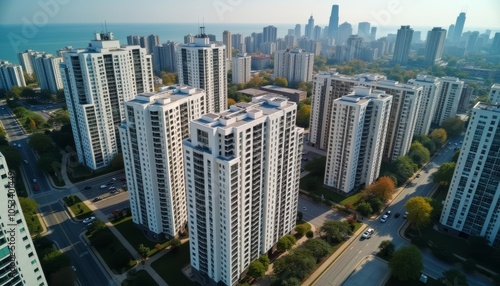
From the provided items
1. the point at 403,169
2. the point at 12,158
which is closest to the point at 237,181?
the point at 403,169

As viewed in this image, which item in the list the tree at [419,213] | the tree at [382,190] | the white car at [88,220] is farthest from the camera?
the tree at [382,190]

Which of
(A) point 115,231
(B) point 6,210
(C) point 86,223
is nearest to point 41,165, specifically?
(C) point 86,223

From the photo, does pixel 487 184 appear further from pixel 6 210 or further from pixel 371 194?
pixel 6 210

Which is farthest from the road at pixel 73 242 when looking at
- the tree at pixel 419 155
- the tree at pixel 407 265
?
the tree at pixel 419 155

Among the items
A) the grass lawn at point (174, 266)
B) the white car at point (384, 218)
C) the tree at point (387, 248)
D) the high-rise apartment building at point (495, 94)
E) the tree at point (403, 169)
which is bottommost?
the grass lawn at point (174, 266)

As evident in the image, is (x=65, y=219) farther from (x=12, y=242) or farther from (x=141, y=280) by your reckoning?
(x=12, y=242)

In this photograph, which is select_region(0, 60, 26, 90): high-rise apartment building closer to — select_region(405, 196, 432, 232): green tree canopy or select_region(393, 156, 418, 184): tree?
select_region(393, 156, 418, 184): tree

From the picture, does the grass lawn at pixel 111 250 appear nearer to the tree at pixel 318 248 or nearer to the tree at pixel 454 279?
the tree at pixel 318 248
